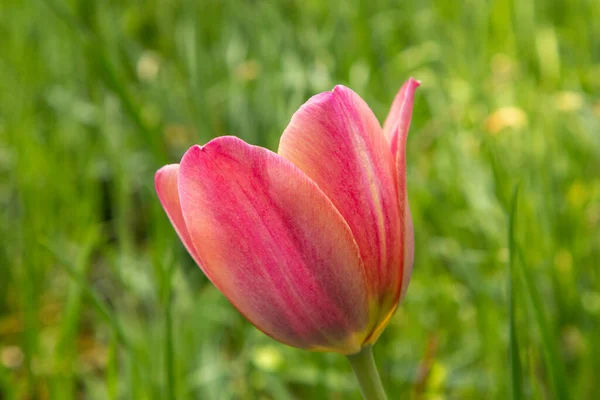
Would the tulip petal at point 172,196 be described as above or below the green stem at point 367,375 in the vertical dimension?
above

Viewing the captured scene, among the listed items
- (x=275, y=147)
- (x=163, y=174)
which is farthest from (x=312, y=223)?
(x=275, y=147)

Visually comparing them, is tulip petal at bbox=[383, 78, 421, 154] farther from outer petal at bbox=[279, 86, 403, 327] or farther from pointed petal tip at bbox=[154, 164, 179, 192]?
pointed petal tip at bbox=[154, 164, 179, 192]

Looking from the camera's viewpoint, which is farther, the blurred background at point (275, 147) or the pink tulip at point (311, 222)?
the blurred background at point (275, 147)

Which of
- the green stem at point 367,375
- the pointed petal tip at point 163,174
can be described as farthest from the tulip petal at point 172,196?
the green stem at point 367,375

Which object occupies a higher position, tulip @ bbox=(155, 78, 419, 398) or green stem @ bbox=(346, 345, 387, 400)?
tulip @ bbox=(155, 78, 419, 398)

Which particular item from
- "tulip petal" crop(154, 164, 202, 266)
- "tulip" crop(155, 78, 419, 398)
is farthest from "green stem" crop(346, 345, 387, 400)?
"tulip petal" crop(154, 164, 202, 266)

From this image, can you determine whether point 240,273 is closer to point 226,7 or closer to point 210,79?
point 210,79

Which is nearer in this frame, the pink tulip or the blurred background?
the pink tulip

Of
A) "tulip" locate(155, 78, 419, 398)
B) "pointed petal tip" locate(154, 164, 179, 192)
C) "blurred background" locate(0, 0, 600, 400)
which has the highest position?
"pointed petal tip" locate(154, 164, 179, 192)

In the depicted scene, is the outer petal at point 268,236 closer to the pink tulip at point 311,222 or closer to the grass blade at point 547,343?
the pink tulip at point 311,222
